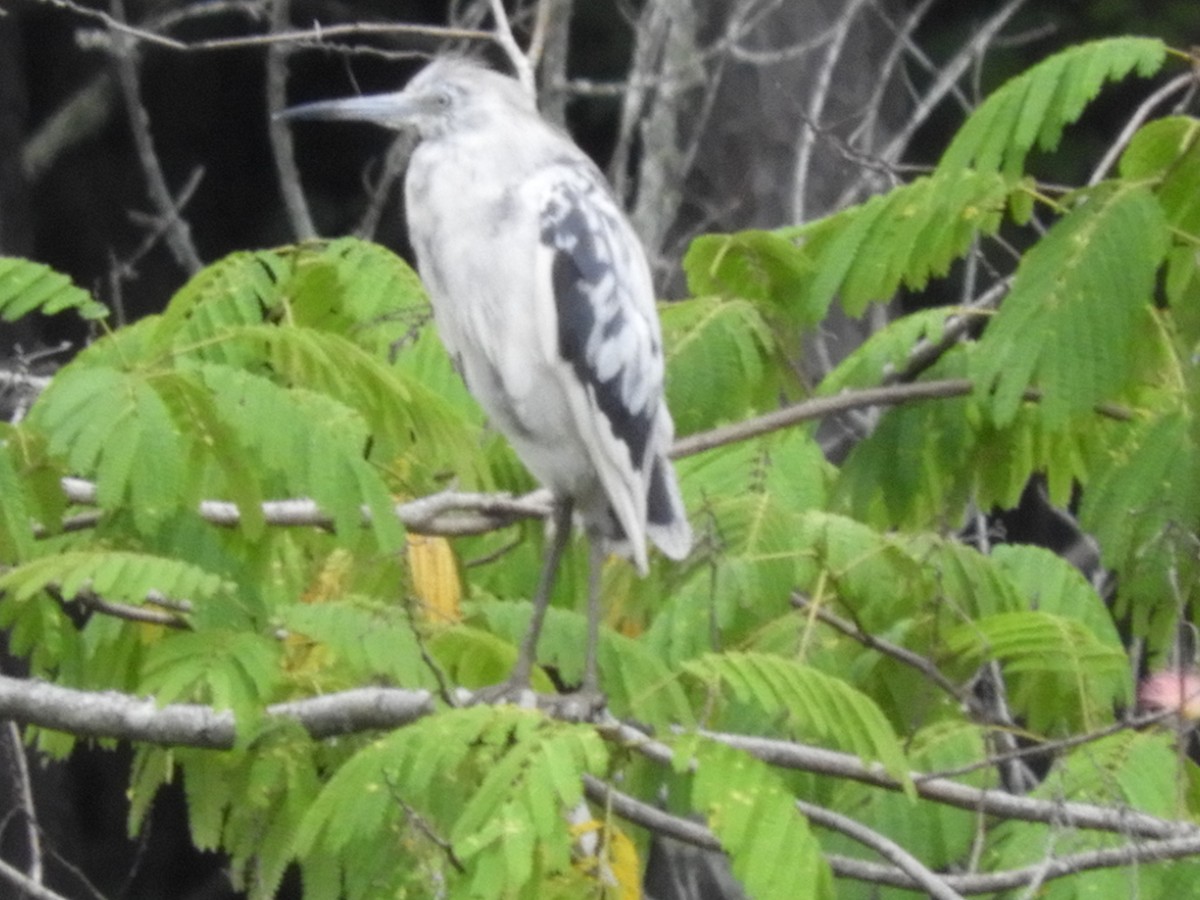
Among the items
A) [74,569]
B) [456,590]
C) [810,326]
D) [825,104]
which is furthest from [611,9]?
[74,569]

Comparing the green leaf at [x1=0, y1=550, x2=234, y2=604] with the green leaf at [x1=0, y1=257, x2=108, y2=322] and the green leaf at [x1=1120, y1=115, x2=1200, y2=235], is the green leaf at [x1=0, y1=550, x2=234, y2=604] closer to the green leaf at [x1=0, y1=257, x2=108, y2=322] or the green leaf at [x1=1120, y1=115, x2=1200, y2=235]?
the green leaf at [x1=0, y1=257, x2=108, y2=322]

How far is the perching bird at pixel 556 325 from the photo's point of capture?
10.7 feet

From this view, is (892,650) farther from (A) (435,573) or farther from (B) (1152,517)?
(A) (435,573)

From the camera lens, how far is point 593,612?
3232mm

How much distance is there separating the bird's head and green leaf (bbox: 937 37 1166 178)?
828mm

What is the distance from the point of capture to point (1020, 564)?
359 cm

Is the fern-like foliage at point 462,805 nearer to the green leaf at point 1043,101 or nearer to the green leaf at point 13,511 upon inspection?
the green leaf at point 13,511

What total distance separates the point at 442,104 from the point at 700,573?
899 mm

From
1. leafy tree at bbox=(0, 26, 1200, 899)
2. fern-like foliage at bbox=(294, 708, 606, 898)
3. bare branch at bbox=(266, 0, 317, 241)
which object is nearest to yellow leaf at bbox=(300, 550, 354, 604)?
leafy tree at bbox=(0, 26, 1200, 899)

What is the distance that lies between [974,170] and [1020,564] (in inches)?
31.4

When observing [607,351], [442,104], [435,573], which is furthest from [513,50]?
[435,573]

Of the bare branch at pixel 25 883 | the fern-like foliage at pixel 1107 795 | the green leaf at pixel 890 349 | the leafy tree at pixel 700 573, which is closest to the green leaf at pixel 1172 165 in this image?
the leafy tree at pixel 700 573

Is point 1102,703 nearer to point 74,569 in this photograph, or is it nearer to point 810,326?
point 810,326

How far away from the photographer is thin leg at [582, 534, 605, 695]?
9.96 ft
